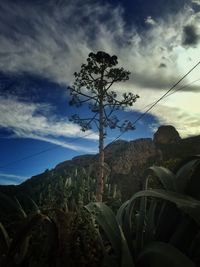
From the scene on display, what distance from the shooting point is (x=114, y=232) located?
6.15 ft

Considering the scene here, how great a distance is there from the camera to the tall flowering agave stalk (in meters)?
1.43

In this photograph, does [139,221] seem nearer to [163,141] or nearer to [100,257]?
[100,257]

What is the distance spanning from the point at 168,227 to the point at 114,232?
29 cm

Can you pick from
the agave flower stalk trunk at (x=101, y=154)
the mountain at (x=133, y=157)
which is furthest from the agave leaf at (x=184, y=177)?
the mountain at (x=133, y=157)

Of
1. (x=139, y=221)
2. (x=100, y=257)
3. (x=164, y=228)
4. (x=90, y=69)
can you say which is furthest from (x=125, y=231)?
(x=90, y=69)

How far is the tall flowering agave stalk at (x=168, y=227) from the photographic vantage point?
1.43 m

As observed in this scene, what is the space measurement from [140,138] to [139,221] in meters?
42.7

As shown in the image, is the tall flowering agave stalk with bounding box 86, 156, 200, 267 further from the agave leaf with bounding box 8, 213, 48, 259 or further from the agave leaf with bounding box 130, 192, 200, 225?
the agave leaf with bounding box 8, 213, 48, 259

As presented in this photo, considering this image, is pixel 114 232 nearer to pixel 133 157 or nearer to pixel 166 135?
pixel 133 157

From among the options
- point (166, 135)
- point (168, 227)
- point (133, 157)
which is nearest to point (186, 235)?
point (168, 227)

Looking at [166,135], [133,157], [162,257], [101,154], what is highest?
[166,135]

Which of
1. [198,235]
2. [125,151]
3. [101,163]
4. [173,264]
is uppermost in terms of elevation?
[125,151]

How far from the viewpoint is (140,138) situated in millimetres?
44656

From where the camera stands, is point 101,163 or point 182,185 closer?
point 182,185
